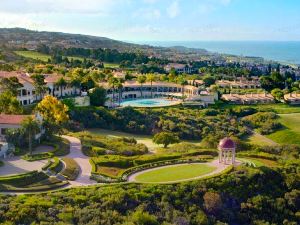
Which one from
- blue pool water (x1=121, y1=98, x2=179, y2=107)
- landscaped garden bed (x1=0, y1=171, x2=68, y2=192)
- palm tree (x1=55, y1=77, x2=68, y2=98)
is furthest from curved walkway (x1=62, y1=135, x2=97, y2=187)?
blue pool water (x1=121, y1=98, x2=179, y2=107)

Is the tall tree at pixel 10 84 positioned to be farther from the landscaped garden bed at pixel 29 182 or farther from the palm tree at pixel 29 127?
the landscaped garden bed at pixel 29 182

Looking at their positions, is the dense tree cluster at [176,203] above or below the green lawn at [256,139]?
above

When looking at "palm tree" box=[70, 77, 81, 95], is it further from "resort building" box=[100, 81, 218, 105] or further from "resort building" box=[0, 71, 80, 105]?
"resort building" box=[100, 81, 218, 105]

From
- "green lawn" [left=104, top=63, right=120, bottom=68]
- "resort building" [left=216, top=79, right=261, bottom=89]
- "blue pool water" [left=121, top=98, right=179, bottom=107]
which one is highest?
"green lawn" [left=104, top=63, right=120, bottom=68]

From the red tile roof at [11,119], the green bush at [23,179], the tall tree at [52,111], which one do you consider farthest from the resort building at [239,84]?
the green bush at [23,179]

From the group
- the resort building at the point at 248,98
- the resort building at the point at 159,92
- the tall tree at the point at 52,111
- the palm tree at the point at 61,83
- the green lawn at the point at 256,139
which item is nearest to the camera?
the tall tree at the point at 52,111

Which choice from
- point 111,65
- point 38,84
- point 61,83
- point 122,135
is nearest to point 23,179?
point 122,135
